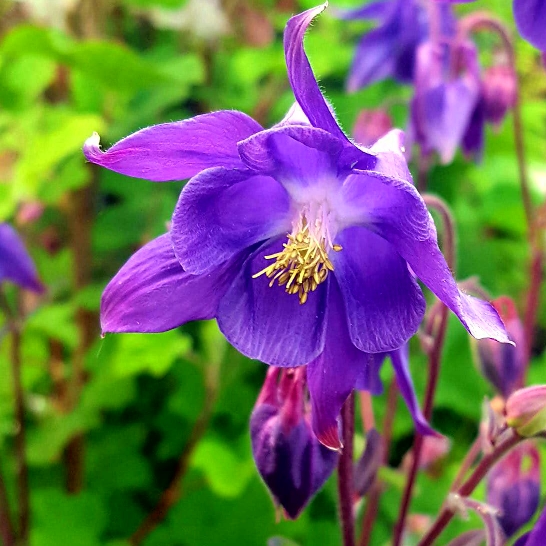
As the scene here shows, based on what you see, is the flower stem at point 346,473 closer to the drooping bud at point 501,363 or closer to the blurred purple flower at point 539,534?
the blurred purple flower at point 539,534

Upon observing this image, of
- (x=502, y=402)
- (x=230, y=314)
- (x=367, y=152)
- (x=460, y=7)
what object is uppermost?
(x=460, y=7)

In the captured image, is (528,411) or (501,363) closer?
(528,411)

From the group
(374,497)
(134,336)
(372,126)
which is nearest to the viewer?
(374,497)

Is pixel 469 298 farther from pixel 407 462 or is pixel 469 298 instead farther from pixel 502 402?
pixel 407 462

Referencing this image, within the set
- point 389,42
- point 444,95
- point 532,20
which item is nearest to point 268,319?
point 532,20

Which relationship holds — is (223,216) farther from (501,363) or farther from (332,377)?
(501,363)

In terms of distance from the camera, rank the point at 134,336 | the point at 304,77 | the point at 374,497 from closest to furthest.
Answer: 1. the point at 304,77
2. the point at 374,497
3. the point at 134,336

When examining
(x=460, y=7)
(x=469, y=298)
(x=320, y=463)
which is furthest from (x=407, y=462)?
(x=460, y=7)
